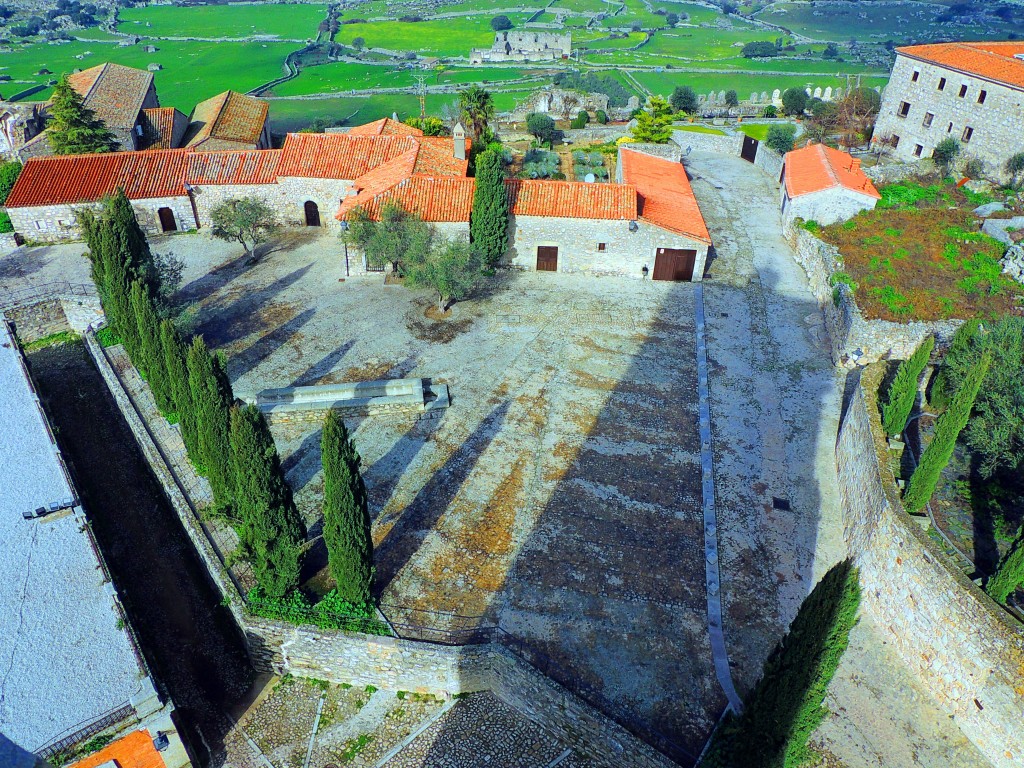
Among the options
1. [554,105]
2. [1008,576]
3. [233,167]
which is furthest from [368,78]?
[1008,576]

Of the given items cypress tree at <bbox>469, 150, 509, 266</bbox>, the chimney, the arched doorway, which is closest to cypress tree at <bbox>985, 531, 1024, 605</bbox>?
cypress tree at <bbox>469, 150, 509, 266</bbox>

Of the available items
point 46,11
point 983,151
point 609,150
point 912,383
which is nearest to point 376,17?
point 46,11

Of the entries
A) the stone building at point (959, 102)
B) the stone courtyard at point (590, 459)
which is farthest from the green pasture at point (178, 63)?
the stone building at point (959, 102)

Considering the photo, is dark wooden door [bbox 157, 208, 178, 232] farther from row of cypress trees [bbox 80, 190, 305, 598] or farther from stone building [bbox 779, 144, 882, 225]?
stone building [bbox 779, 144, 882, 225]

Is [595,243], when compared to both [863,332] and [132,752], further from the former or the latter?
[132,752]

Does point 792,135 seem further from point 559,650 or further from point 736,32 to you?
point 736,32
